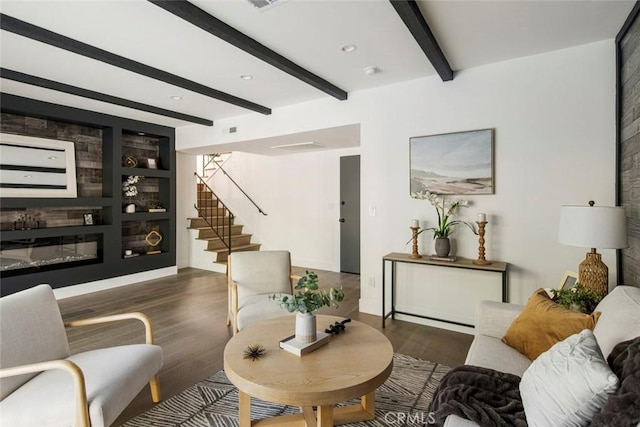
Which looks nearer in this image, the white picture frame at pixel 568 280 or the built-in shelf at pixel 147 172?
the white picture frame at pixel 568 280

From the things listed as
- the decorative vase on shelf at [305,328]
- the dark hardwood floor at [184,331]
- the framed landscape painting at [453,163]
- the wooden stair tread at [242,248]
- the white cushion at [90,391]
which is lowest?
the dark hardwood floor at [184,331]

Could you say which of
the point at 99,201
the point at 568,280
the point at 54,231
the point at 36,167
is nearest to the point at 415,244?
the point at 568,280

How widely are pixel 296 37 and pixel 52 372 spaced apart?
107 inches

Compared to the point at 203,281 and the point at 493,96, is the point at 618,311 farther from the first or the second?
the point at 203,281

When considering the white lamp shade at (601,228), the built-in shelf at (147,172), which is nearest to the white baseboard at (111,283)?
the built-in shelf at (147,172)

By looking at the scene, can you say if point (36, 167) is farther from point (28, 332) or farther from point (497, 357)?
point (497, 357)

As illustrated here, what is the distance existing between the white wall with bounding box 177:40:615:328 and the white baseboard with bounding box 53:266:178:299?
12.3ft

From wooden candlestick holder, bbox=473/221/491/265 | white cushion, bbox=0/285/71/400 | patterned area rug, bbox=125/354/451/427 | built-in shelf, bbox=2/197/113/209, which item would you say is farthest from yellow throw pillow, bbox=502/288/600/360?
built-in shelf, bbox=2/197/113/209

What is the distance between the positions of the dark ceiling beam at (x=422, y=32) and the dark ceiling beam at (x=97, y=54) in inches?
92.7

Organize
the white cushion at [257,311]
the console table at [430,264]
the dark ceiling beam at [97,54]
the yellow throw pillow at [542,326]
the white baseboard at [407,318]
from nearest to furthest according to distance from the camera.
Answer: the yellow throw pillow at [542,326] < the dark ceiling beam at [97,54] < the white cushion at [257,311] < the console table at [430,264] < the white baseboard at [407,318]

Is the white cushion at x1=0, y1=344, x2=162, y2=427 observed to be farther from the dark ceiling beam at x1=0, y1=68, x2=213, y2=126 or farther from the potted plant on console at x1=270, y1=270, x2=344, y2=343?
the dark ceiling beam at x1=0, y1=68, x2=213, y2=126

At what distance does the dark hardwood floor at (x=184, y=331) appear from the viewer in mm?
2623

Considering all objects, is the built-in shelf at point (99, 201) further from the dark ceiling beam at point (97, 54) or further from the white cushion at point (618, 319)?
the white cushion at point (618, 319)

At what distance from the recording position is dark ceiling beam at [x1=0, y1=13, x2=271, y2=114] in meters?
2.37
